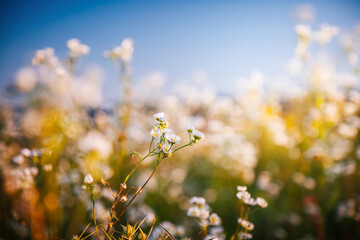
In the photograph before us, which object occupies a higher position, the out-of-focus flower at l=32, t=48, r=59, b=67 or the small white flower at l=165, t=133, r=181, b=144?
the out-of-focus flower at l=32, t=48, r=59, b=67

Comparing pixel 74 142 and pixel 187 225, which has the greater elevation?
pixel 74 142

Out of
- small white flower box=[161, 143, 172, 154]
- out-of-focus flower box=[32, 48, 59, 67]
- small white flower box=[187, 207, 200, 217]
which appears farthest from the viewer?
out-of-focus flower box=[32, 48, 59, 67]

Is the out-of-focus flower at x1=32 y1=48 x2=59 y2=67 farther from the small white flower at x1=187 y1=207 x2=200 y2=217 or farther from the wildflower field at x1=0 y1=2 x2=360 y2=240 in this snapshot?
the small white flower at x1=187 y1=207 x2=200 y2=217

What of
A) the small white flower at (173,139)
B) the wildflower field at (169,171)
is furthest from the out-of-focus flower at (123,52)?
the small white flower at (173,139)

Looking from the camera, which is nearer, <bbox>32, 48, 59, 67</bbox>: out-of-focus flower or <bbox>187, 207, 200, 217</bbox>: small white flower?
<bbox>187, 207, 200, 217</bbox>: small white flower

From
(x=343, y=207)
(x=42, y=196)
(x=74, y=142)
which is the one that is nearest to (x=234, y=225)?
(x=343, y=207)

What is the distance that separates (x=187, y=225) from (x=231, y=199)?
98cm

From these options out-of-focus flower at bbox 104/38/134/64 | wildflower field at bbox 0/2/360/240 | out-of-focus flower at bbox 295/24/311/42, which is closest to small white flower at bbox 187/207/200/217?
wildflower field at bbox 0/2/360/240

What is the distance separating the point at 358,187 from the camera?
3.80 metres

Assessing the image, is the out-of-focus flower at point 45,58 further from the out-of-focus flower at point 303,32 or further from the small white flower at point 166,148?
the out-of-focus flower at point 303,32

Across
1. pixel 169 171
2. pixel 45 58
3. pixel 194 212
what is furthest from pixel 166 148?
pixel 169 171

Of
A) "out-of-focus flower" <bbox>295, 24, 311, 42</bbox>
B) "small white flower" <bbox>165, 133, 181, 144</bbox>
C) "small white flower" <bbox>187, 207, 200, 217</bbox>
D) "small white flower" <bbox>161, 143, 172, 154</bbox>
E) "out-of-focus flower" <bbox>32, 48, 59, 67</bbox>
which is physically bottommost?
"small white flower" <bbox>187, 207, 200, 217</bbox>

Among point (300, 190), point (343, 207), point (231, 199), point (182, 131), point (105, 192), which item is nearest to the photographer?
point (105, 192)

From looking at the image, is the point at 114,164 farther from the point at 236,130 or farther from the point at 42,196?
the point at 236,130
